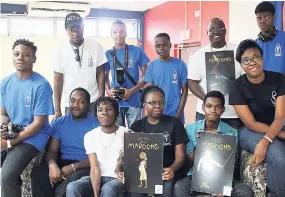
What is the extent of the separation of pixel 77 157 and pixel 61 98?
0.77m

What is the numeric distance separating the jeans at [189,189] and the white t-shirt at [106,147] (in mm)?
473

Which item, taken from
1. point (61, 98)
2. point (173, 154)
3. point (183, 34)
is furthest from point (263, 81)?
point (183, 34)

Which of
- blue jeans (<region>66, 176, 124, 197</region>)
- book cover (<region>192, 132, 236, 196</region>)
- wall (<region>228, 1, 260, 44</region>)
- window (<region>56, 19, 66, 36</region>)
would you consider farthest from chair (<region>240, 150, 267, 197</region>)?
window (<region>56, 19, 66, 36</region>)

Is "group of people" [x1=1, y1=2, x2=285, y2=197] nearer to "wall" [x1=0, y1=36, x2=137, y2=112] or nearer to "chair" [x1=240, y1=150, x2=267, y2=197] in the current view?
"chair" [x1=240, y1=150, x2=267, y2=197]

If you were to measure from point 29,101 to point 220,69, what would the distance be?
5.17 feet

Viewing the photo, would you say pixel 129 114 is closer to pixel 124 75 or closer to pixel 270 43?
pixel 124 75

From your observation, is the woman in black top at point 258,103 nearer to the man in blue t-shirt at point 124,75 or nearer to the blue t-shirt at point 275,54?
the blue t-shirt at point 275,54

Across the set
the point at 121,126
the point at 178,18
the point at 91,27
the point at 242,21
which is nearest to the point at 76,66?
the point at 121,126

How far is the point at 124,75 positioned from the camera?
364 cm

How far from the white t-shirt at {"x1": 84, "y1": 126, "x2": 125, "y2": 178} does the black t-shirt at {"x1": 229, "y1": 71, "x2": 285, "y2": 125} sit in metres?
0.92

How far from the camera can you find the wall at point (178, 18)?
278 inches

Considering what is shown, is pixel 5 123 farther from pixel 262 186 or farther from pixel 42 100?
pixel 262 186

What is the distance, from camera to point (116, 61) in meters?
3.64

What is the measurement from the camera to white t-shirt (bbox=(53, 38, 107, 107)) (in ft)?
10.9
